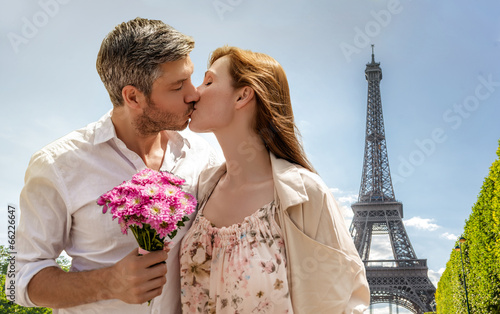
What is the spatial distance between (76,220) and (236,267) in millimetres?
1171

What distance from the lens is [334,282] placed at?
9.05 feet

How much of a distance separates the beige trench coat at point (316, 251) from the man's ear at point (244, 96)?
0.56 m

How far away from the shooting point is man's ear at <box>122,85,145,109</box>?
3.39 meters

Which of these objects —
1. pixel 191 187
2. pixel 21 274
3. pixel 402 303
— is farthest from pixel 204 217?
pixel 402 303

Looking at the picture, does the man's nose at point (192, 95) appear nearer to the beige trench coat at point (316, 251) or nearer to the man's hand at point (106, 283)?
the beige trench coat at point (316, 251)

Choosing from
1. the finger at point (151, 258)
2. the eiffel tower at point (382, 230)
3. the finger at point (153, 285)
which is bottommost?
the finger at point (153, 285)

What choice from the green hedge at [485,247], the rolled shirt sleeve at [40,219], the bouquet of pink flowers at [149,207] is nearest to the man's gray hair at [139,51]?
the rolled shirt sleeve at [40,219]

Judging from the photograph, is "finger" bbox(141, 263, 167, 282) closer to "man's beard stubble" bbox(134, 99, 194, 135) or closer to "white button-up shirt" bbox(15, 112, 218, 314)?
"white button-up shirt" bbox(15, 112, 218, 314)

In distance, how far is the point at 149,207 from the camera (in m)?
2.55

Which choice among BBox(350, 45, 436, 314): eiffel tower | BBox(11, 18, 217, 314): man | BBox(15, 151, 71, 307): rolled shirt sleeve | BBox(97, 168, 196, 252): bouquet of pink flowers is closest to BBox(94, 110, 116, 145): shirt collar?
BBox(11, 18, 217, 314): man

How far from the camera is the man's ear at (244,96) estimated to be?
3197mm

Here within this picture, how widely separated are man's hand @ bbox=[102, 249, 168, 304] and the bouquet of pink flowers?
7cm

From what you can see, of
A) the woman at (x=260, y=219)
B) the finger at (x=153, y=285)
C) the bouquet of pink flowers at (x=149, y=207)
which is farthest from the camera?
the woman at (x=260, y=219)

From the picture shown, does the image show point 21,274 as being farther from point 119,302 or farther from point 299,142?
point 299,142
